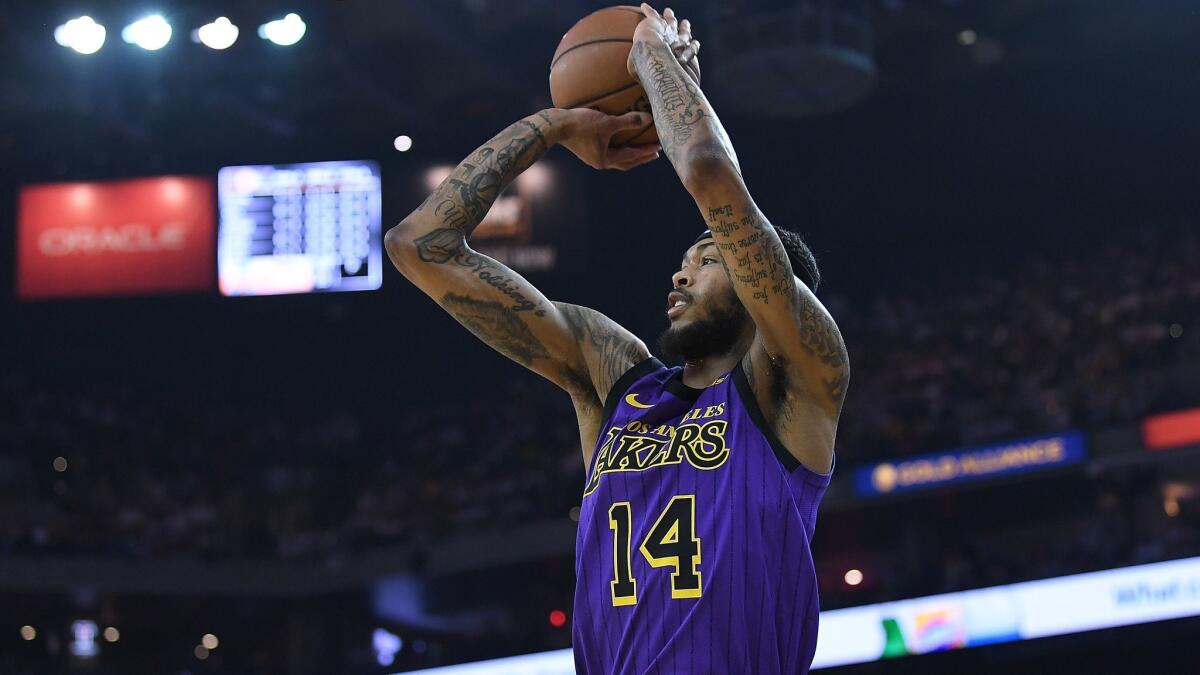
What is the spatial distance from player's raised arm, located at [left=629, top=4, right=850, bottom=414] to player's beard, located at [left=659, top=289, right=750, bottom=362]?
0.18 meters

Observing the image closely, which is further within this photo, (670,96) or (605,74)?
(605,74)

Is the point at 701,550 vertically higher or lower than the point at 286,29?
lower

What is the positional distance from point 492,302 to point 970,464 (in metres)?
10.7

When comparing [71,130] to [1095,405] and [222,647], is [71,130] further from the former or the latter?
[1095,405]

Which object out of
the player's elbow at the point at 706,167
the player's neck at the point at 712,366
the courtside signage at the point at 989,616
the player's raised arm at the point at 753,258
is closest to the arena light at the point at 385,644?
the courtside signage at the point at 989,616

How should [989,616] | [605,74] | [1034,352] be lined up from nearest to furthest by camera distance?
[605,74] → [989,616] → [1034,352]

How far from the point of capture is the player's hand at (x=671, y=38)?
3068 millimetres

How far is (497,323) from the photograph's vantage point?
3.11m

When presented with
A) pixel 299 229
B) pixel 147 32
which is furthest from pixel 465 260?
pixel 299 229

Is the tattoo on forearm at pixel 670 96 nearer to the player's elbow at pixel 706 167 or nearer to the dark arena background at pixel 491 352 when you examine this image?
the player's elbow at pixel 706 167

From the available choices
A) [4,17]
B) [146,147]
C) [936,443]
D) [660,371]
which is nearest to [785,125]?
[936,443]

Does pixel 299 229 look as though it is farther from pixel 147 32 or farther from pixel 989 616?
pixel 989 616

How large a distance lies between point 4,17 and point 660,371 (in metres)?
10.9

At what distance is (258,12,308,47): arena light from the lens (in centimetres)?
1088
